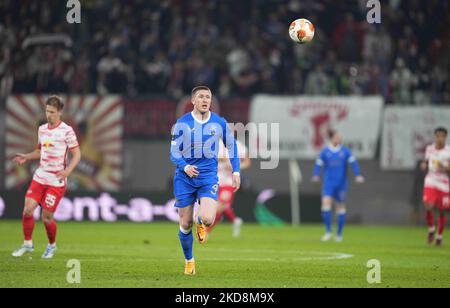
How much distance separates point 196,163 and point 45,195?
3493 millimetres

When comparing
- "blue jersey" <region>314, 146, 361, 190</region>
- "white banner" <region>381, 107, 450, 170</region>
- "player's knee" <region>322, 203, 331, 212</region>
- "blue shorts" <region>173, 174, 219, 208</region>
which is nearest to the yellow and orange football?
"blue shorts" <region>173, 174, 219, 208</region>

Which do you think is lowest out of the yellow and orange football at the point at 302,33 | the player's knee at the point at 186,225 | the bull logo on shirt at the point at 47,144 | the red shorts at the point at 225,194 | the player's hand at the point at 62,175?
the red shorts at the point at 225,194

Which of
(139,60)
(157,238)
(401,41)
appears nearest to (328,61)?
(401,41)

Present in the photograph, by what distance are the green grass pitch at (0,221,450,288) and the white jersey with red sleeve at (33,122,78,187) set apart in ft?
4.19

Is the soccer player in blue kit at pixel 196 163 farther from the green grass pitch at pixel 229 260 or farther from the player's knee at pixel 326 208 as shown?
the player's knee at pixel 326 208

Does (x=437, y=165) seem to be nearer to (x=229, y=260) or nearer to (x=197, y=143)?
(x=229, y=260)

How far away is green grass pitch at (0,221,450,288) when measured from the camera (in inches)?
467

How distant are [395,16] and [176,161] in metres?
18.9

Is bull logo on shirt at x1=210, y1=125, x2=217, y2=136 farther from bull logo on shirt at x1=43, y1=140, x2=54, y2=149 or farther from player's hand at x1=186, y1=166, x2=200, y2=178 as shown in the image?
bull logo on shirt at x1=43, y1=140, x2=54, y2=149

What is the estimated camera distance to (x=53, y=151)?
49.3ft

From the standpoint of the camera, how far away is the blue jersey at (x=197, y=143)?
12.5 meters

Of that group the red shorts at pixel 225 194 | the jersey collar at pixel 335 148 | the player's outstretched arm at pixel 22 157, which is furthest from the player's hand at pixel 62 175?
the jersey collar at pixel 335 148

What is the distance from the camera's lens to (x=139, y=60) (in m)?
29.0
